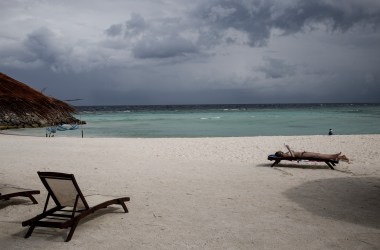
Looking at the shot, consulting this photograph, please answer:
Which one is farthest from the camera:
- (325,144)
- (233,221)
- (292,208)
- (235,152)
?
(325,144)

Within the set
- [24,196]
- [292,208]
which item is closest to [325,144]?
[292,208]

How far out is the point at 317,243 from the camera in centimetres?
457

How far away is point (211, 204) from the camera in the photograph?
257 inches

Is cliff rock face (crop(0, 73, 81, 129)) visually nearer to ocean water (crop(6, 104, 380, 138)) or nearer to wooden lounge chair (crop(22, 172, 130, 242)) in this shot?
ocean water (crop(6, 104, 380, 138))

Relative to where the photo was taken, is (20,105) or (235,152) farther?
(235,152)

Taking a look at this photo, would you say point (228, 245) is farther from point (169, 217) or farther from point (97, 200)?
point (97, 200)

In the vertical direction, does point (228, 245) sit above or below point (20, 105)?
below

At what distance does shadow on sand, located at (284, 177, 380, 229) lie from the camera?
5.75m

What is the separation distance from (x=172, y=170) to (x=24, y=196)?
437cm

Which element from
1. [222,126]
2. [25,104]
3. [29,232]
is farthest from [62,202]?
[222,126]

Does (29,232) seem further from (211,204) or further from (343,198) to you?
(343,198)

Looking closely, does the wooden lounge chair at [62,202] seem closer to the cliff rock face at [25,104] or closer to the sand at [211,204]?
the sand at [211,204]

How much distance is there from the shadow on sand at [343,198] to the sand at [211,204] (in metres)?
0.02

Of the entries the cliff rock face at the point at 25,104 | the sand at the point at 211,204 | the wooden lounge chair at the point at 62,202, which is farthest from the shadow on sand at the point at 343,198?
the cliff rock face at the point at 25,104
